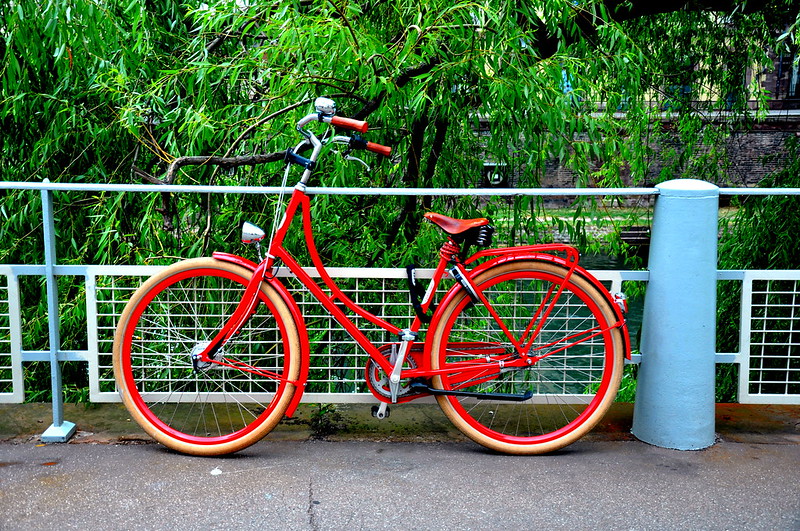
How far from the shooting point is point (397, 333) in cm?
393

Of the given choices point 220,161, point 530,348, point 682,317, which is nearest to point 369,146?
point 530,348

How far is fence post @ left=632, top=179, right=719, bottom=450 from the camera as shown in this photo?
154 inches

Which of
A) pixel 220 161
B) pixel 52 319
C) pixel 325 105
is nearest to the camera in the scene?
pixel 325 105

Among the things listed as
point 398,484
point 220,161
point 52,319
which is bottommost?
point 398,484

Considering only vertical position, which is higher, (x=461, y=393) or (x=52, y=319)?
(x=52, y=319)

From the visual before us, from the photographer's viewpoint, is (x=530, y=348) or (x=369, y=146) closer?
(x=369, y=146)

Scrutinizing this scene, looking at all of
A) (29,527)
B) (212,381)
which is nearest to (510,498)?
(212,381)

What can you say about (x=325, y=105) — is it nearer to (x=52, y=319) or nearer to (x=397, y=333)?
(x=397, y=333)

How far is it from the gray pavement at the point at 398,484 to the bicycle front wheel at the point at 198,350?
0.54ft

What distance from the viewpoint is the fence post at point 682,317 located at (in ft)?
12.8

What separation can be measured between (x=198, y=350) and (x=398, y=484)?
1.08m

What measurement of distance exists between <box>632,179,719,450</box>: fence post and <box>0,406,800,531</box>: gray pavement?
0.16m

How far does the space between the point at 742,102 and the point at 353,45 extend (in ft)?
17.6

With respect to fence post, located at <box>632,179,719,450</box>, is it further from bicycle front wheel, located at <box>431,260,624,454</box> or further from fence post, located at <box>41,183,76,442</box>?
fence post, located at <box>41,183,76,442</box>
